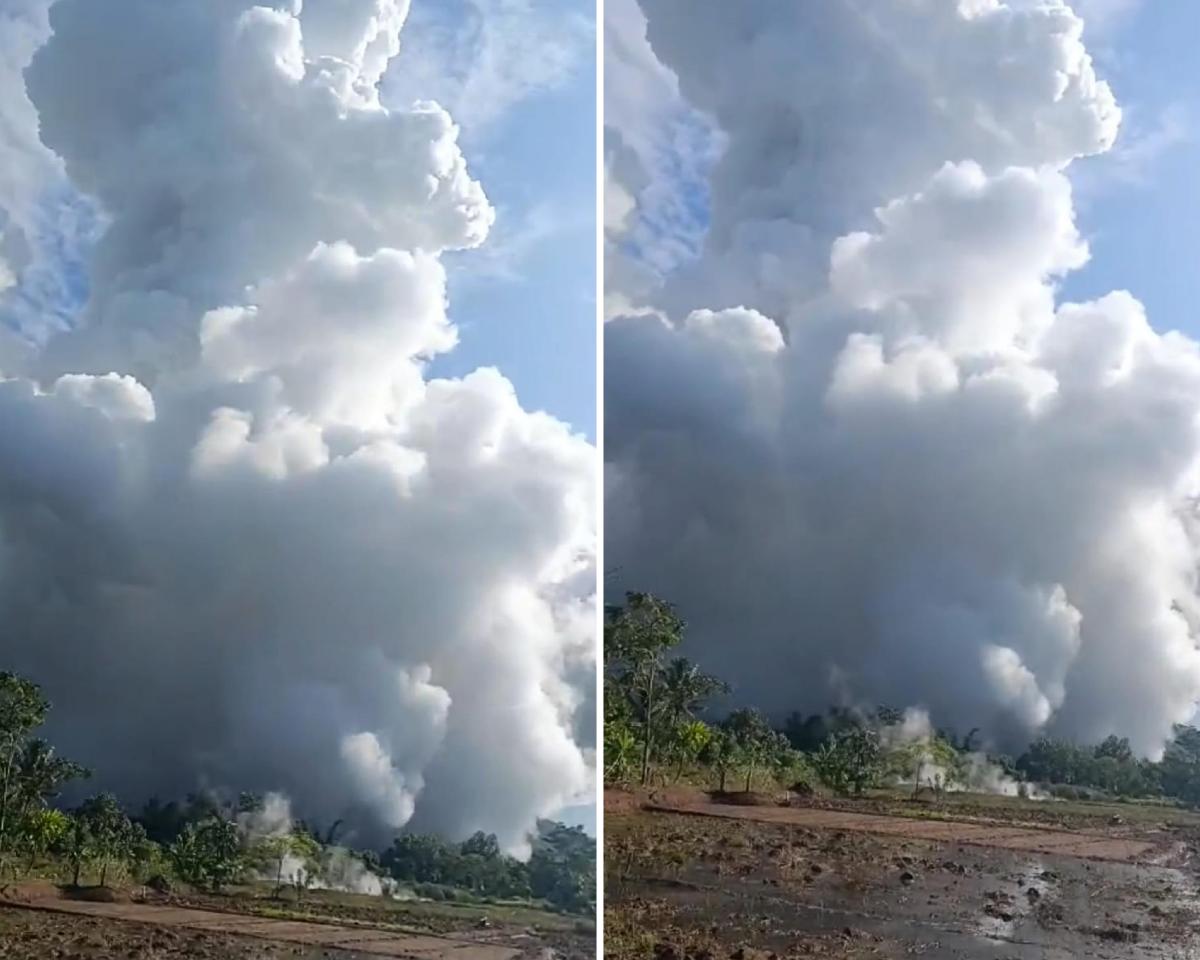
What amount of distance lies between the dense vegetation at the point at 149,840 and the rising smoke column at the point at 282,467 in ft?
0.20

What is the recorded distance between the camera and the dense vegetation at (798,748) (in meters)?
3.00

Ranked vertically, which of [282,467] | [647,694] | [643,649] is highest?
[282,467]

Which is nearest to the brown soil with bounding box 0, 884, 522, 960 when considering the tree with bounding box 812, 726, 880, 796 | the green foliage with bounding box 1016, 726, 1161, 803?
the tree with bounding box 812, 726, 880, 796

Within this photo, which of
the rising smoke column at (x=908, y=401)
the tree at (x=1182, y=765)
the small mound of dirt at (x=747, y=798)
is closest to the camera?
the tree at (x=1182, y=765)

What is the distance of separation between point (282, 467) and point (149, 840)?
104 centimetres

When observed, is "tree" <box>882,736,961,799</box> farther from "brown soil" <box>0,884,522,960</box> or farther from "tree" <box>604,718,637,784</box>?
"brown soil" <box>0,884,522,960</box>

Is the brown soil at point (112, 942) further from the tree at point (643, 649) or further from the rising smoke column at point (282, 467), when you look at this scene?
the tree at point (643, 649)

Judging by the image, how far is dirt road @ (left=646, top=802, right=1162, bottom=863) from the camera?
300 cm

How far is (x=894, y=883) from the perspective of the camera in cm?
313

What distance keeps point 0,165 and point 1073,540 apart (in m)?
3.11

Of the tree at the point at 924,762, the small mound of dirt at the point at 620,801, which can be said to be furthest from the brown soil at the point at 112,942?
the tree at the point at 924,762

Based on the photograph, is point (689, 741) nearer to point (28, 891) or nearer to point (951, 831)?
point (951, 831)

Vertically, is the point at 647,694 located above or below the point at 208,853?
above

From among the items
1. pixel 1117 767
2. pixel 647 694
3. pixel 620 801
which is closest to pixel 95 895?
pixel 620 801
